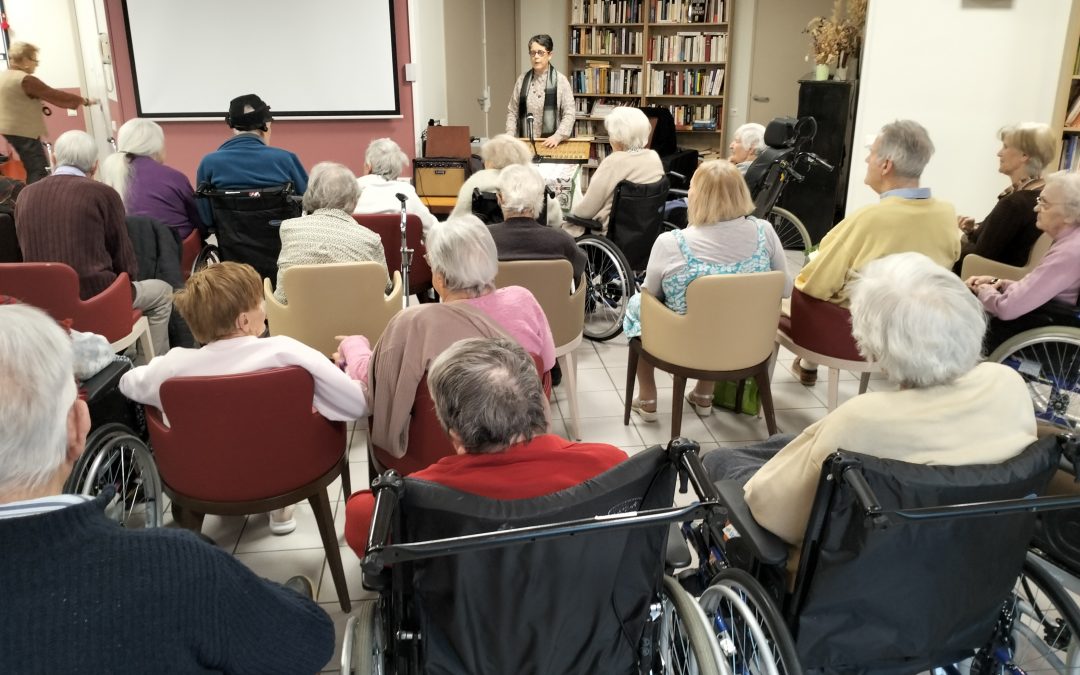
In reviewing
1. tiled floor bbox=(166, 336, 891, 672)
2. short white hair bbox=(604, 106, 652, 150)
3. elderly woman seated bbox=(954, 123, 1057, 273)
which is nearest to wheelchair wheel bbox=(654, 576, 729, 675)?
tiled floor bbox=(166, 336, 891, 672)

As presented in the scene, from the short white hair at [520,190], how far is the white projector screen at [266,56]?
123 inches

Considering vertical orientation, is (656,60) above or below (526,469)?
above

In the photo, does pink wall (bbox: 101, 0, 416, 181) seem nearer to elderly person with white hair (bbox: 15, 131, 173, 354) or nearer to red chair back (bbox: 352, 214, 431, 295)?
red chair back (bbox: 352, 214, 431, 295)

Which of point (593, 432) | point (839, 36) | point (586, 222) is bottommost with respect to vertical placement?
point (593, 432)

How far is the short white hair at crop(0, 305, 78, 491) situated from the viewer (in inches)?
36.3

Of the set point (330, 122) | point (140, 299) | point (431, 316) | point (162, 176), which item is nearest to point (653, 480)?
point (431, 316)

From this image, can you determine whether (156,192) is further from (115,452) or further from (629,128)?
(629,128)

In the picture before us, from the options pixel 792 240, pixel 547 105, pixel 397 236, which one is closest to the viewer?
pixel 397 236

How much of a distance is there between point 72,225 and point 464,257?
1.85m

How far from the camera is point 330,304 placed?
2.78 meters

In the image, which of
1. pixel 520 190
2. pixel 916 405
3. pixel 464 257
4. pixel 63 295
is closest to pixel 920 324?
pixel 916 405

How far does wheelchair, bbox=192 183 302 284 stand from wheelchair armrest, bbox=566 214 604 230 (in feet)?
4.78

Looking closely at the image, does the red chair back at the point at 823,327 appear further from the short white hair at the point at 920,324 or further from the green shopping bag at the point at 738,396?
the short white hair at the point at 920,324

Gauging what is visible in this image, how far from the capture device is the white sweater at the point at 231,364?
1.92 m
